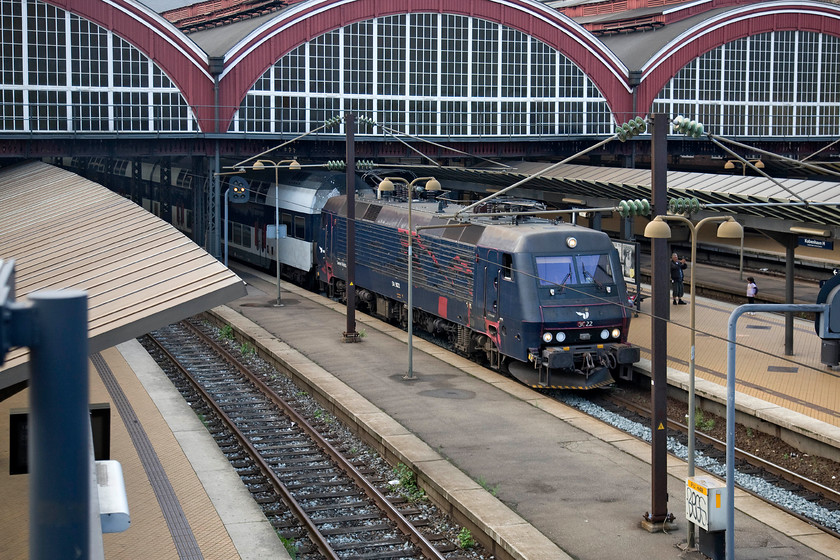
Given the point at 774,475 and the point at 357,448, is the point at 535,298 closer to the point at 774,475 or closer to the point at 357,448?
the point at 357,448

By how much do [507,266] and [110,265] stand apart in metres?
9.50

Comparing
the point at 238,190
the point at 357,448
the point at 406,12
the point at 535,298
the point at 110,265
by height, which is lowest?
the point at 357,448

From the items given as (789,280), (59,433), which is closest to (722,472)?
(789,280)

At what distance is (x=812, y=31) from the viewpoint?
48.7 metres

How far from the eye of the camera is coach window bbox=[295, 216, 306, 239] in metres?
36.1

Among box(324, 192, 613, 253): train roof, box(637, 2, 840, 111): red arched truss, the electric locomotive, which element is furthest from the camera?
Answer: box(637, 2, 840, 111): red arched truss

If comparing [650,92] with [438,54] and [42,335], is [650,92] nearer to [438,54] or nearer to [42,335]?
[438,54]

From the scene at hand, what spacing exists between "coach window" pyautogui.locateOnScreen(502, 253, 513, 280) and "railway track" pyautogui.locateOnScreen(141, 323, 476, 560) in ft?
15.8

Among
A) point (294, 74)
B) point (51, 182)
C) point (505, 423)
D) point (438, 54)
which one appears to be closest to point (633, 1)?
point (438, 54)

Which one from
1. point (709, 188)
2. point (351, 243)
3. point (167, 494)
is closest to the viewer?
point (167, 494)

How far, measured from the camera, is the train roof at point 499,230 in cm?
2155

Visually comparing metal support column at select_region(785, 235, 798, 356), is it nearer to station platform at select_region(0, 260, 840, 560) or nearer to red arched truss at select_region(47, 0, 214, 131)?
station platform at select_region(0, 260, 840, 560)

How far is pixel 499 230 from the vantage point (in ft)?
73.7

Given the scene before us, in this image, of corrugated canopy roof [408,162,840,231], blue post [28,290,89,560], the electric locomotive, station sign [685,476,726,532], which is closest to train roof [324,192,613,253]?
the electric locomotive
